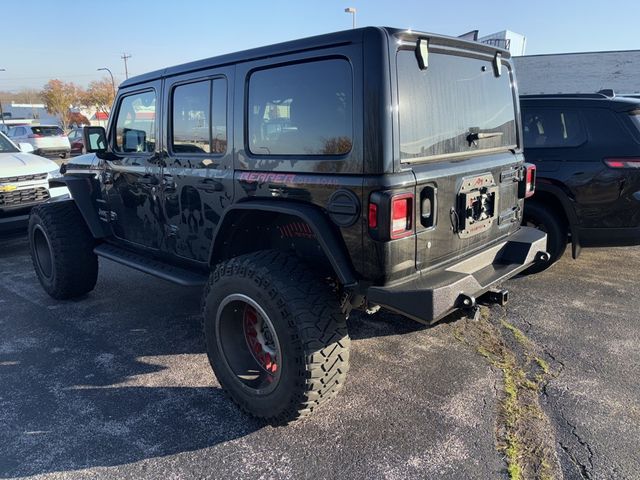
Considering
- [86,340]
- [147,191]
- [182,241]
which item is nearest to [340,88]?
[182,241]

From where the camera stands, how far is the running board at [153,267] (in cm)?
362

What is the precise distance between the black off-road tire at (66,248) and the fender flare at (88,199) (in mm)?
157

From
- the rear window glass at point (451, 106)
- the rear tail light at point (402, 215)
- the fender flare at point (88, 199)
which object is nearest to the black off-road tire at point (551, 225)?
the rear window glass at point (451, 106)

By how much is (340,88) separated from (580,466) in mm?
2292

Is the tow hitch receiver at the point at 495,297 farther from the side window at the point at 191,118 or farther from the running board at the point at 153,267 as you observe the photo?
the side window at the point at 191,118

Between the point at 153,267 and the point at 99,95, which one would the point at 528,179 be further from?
the point at 99,95

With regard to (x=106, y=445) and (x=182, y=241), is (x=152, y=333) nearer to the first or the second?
(x=182, y=241)

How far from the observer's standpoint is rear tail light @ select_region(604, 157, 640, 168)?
4703 mm

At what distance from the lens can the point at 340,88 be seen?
2572 millimetres

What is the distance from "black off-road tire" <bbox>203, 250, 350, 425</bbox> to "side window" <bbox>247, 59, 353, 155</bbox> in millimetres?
671

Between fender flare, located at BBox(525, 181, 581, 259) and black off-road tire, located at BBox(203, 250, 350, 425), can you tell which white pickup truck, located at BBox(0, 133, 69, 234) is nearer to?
black off-road tire, located at BBox(203, 250, 350, 425)

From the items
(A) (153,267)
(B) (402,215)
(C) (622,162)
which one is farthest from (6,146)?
(C) (622,162)

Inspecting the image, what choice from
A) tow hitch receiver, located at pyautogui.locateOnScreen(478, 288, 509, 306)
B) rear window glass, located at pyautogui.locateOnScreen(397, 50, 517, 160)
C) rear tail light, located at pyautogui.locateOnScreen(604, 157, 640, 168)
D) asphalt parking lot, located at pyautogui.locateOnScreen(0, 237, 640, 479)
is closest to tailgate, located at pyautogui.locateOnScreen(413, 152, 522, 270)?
rear window glass, located at pyautogui.locateOnScreen(397, 50, 517, 160)

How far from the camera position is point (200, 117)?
343cm
